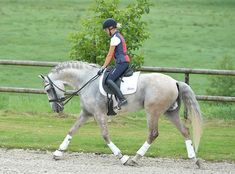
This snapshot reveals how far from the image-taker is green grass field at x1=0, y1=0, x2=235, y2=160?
1421 centimetres

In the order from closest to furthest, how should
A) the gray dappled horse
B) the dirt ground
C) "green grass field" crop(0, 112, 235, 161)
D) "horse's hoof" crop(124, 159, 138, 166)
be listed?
1. the dirt ground
2. "horse's hoof" crop(124, 159, 138, 166)
3. the gray dappled horse
4. "green grass field" crop(0, 112, 235, 161)

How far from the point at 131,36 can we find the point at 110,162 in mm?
4285

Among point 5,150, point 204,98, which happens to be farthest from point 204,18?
point 5,150

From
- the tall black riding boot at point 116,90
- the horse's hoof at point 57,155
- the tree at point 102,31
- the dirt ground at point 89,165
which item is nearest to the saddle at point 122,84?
the tall black riding boot at point 116,90

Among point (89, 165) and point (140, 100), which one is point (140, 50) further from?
point (89, 165)

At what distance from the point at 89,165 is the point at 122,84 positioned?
1579mm

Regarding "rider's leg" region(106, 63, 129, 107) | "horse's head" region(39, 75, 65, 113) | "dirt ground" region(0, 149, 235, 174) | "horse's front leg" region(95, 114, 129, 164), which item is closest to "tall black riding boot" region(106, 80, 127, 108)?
"rider's leg" region(106, 63, 129, 107)

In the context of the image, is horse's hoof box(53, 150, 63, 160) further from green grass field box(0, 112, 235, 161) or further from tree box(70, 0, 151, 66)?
tree box(70, 0, 151, 66)

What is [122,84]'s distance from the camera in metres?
12.2

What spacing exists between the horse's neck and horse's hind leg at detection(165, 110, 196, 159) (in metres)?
1.63

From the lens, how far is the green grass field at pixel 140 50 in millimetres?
14211

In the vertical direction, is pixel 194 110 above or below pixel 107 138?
above

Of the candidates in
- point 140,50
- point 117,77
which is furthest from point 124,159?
point 140,50

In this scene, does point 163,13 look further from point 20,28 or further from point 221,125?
point 221,125
